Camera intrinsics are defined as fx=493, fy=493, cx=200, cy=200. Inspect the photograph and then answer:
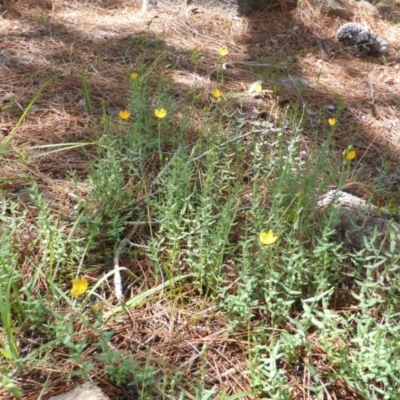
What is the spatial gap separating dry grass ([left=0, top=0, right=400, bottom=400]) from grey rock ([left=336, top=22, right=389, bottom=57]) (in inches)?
4.7

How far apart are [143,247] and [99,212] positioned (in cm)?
25

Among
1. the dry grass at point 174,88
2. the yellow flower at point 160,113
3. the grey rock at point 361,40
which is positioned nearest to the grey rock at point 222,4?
the dry grass at point 174,88

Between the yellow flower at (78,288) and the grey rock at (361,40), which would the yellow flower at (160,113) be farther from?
the grey rock at (361,40)

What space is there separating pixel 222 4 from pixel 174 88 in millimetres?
1589

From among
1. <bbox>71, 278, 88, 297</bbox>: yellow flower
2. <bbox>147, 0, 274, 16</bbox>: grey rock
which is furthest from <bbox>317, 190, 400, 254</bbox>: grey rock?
<bbox>147, 0, 274, 16</bbox>: grey rock

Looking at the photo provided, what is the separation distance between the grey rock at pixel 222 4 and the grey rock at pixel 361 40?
834mm

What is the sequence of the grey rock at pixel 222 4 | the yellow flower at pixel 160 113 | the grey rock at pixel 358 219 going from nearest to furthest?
the grey rock at pixel 358 219
the yellow flower at pixel 160 113
the grey rock at pixel 222 4

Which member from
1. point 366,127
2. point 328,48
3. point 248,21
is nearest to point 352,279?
point 366,127

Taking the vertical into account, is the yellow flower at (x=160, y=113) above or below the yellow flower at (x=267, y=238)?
above

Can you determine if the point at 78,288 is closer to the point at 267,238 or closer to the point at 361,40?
the point at 267,238

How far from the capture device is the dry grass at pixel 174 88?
5.76ft

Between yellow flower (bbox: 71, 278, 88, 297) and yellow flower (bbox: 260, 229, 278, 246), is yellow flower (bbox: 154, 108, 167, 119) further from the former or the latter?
yellow flower (bbox: 71, 278, 88, 297)

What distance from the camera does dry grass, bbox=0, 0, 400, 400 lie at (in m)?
1.75

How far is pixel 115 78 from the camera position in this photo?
337cm
